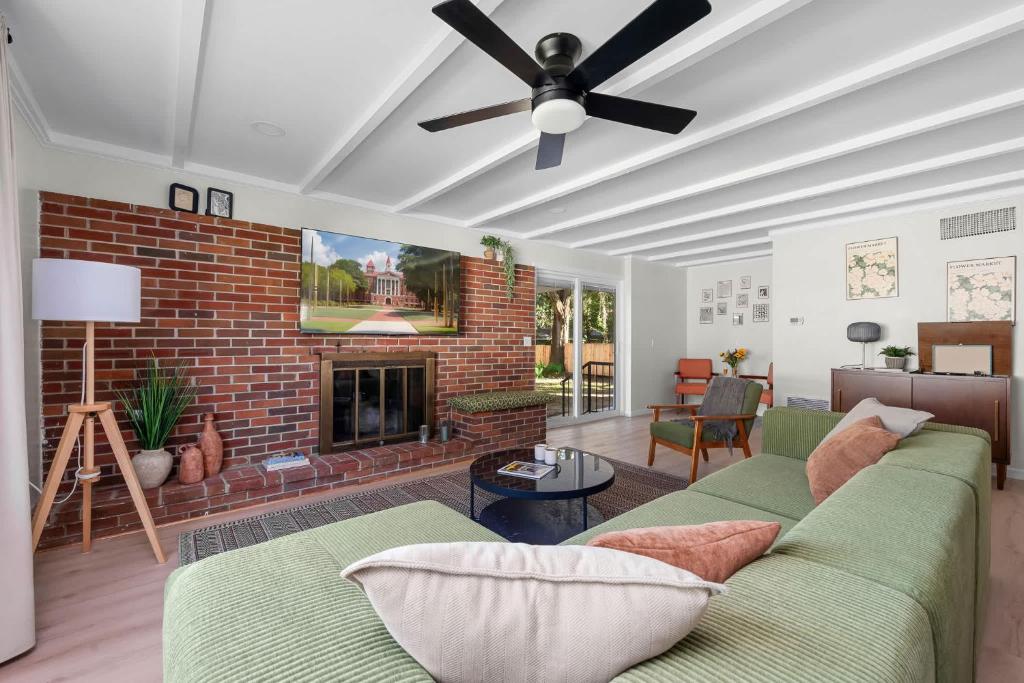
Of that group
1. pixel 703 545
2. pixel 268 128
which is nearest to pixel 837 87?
pixel 703 545

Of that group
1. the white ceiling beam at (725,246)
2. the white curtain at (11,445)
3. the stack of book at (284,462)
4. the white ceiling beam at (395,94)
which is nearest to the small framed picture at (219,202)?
the white ceiling beam at (395,94)

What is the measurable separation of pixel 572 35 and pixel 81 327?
326 cm

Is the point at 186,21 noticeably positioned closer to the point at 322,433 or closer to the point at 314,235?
the point at 314,235

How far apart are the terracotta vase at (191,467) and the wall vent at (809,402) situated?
5274 mm

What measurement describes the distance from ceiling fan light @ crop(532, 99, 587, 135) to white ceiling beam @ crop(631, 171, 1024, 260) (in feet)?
11.5

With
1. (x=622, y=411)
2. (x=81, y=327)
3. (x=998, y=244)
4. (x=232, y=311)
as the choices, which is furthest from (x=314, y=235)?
(x=998, y=244)

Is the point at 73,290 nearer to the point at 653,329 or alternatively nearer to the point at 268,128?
the point at 268,128

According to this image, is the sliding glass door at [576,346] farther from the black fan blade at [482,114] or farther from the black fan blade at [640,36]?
the black fan blade at [640,36]

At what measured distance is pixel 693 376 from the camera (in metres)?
6.79

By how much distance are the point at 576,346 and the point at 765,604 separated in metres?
5.31

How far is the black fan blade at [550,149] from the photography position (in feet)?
7.27

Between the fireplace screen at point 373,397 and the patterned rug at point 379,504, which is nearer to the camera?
the patterned rug at point 379,504

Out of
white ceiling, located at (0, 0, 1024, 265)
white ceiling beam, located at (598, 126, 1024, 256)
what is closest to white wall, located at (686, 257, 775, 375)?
white ceiling beam, located at (598, 126, 1024, 256)

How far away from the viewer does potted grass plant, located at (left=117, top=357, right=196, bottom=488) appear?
285cm
